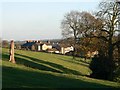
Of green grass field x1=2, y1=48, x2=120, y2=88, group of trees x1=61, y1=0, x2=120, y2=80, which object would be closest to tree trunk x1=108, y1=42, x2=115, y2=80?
group of trees x1=61, y1=0, x2=120, y2=80

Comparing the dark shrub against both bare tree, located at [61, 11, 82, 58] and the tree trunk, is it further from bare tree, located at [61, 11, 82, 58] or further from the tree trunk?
bare tree, located at [61, 11, 82, 58]

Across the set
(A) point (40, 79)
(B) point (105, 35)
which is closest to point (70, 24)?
(B) point (105, 35)

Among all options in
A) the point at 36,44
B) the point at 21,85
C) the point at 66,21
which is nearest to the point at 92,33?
the point at 66,21

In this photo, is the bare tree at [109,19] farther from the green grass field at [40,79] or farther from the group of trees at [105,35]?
the green grass field at [40,79]

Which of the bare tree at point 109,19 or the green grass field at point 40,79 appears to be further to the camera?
the bare tree at point 109,19

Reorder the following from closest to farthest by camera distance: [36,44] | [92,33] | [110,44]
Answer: [110,44], [92,33], [36,44]

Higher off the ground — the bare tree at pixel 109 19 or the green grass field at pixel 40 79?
the bare tree at pixel 109 19

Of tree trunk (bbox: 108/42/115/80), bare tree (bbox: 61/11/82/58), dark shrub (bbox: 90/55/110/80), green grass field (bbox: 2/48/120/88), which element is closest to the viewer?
green grass field (bbox: 2/48/120/88)

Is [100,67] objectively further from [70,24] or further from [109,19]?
[70,24]

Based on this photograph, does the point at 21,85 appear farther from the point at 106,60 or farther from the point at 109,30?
the point at 109,30

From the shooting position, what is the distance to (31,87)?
14.8m

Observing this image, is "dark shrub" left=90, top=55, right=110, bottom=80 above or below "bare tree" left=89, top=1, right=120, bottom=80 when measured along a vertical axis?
below

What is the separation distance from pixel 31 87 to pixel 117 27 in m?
31.6

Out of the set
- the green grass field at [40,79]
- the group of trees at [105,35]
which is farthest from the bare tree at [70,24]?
the green grass field at [40,79]
